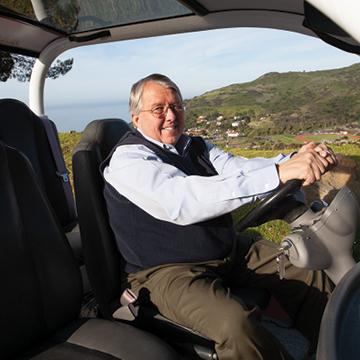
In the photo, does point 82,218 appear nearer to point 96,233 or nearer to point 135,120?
point 96,233

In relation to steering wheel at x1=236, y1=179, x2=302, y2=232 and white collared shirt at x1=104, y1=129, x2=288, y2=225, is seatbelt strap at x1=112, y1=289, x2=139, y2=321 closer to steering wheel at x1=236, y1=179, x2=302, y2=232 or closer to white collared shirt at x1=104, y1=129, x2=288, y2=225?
white collared shirt at x1=104, y1=129, x2=288, y2=225

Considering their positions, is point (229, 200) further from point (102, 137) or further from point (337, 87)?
point (337, 87)

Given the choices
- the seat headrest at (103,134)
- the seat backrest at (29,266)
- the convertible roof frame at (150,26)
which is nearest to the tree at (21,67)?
the convertible roof frame at (150,26)

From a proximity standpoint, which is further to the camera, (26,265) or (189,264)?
(189,264)

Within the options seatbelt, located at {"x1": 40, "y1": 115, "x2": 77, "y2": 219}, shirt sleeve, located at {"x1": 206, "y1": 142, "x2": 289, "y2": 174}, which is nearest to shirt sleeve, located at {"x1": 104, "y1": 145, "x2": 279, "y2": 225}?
shirt sleeve, located at {"x1": 206, "y1": 142, "x2": 289, "y2": 174}

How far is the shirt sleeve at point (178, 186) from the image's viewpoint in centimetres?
155

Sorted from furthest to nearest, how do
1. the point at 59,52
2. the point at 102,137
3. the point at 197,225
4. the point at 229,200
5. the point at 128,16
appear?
1. the point at 59,52
2. the point at 128,16
3. the point at 102,137
4. the point at 197,225
5. the point at 229,200

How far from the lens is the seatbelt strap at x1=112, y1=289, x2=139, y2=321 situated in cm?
169

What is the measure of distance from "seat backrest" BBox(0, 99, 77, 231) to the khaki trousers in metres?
1.04

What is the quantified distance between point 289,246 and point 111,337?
24.2 inches

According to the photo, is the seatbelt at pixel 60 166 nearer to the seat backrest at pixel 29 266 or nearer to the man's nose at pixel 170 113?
the man's nose at pixel 170 113

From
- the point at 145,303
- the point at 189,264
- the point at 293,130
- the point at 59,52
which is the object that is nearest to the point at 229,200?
the point at 189,264

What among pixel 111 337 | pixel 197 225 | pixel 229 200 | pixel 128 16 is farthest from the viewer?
pixel 128 16

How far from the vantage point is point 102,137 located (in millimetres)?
2061
